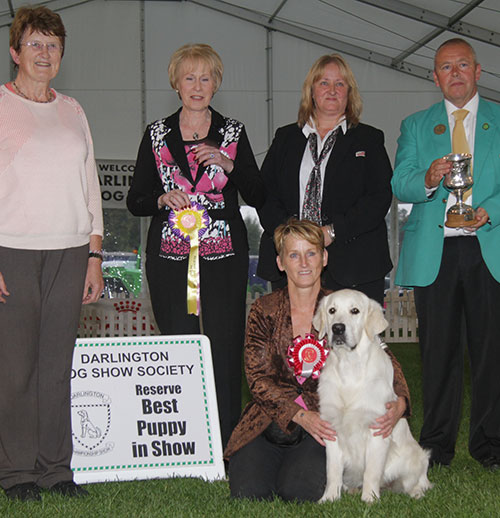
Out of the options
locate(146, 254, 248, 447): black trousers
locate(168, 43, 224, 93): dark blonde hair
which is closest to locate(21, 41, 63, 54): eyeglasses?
locate(168, 43, 224, 93): dark blonde hair

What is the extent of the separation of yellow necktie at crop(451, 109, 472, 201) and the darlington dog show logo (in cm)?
199

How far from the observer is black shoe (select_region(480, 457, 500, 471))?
3238mm

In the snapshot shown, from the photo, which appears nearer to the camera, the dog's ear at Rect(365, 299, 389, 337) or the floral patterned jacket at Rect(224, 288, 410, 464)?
the dog's ear at Rect(365, 299, 389, 337)

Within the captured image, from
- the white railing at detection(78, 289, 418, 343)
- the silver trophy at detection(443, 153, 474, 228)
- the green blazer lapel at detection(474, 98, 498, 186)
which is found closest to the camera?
the silver trophy at detection(443, 153, 474, 228)

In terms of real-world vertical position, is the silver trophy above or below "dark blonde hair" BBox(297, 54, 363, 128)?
below

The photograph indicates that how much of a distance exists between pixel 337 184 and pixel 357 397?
113 cm

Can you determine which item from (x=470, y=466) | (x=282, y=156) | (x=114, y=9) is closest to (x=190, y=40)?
(x=114, y=9)

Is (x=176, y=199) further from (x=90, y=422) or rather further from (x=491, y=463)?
(x=491, y=463)

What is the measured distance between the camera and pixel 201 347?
326 cm

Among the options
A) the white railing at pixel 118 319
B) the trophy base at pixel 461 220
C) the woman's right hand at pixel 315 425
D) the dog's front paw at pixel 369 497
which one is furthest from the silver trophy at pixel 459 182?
the white railing at pixel 118 319

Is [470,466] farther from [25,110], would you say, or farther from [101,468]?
[25,110]

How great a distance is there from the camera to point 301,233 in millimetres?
Answer: 2857

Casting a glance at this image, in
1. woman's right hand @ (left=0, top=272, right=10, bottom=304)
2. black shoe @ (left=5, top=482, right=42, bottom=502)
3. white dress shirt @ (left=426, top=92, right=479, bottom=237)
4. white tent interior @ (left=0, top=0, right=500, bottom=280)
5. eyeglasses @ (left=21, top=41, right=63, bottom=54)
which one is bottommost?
black shoe @ (left=5, top=482, right=42, bottom=502)

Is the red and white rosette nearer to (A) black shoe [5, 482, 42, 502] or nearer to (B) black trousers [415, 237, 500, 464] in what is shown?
(B) black trousers [415, 237, 500, 464]
